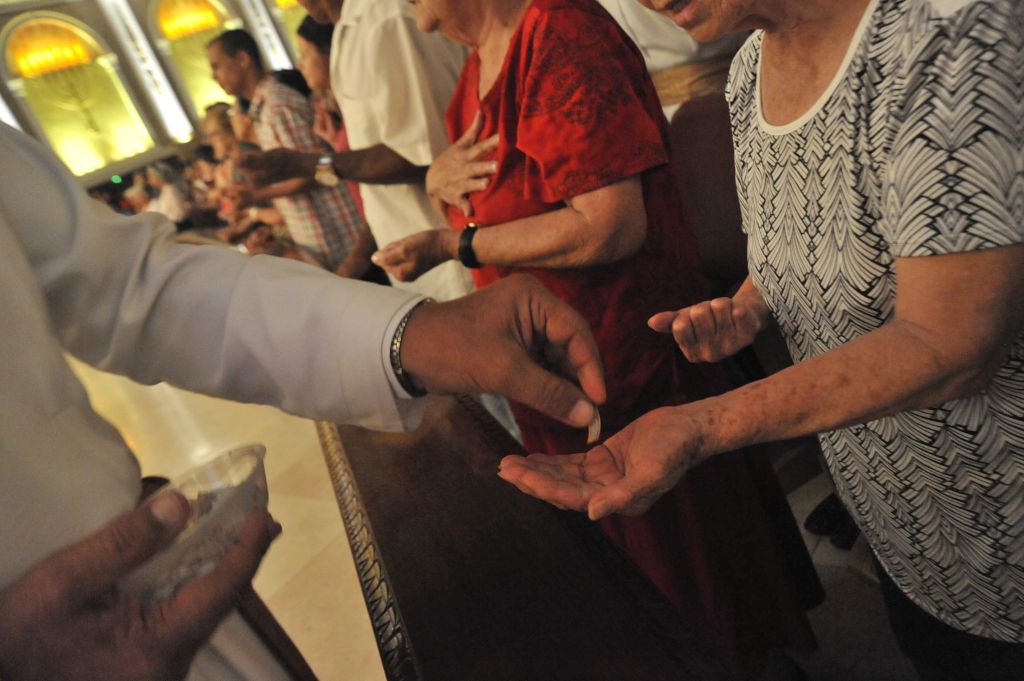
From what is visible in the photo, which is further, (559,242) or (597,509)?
(559,242)

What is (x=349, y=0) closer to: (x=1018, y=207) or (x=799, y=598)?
(x=1018, y=207)

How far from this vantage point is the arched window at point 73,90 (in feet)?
45.7

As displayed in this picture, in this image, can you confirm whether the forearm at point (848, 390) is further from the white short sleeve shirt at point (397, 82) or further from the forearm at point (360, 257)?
the forearm at point (360, 257)

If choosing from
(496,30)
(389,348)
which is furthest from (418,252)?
(389,348)

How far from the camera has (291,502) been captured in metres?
3.47

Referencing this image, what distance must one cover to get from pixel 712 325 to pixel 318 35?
2438 millimetres

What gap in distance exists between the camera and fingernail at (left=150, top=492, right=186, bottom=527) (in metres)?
0.63

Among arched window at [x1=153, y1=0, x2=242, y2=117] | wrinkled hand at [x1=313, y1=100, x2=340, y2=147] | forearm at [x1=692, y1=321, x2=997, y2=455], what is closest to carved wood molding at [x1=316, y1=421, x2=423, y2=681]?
forearm at [x1=692, y1=321, x2=997, y2=455]

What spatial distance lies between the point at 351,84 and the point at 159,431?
12.7ft

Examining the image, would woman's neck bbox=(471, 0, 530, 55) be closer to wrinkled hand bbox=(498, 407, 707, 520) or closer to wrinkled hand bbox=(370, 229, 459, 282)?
wrinkled hand bbox=(370, 229, 459, 282)

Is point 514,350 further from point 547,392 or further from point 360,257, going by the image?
point 360,257

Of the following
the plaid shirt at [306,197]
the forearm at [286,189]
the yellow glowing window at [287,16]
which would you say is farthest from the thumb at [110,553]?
the yellow glowing window at [287,16]

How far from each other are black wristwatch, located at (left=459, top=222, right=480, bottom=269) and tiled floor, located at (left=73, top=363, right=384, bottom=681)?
2.94 feet

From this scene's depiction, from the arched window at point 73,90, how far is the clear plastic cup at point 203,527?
55.7 ft
